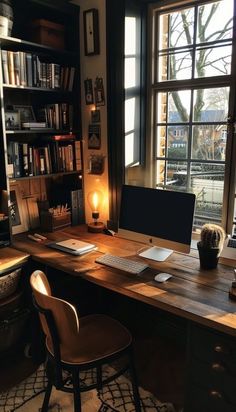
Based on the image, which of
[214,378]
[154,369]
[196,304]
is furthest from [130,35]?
[154,369]

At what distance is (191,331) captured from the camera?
1385 millimetres

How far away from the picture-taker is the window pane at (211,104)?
2.06 meters

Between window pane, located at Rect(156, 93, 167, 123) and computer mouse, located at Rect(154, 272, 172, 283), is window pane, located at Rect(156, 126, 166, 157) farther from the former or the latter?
computer mouse, located at Rect(154, 272, 172, 283)

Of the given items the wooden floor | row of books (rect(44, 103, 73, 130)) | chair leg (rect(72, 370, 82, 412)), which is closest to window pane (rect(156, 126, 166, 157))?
row of books (rect(44, 103, 73, 130))

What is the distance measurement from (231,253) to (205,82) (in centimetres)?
107

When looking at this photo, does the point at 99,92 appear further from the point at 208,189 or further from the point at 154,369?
the point at 154,369

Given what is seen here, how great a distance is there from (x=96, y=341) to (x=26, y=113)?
5.18ft

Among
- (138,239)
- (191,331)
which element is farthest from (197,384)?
(138,239)

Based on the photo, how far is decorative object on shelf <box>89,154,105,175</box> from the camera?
2.47 meters

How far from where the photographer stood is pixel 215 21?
2.03m

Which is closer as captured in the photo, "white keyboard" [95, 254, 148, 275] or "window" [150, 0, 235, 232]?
"white keyboard" [95, 254, 148, 275]

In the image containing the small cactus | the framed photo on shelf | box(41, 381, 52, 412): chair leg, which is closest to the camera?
box(41, 381, 52, 412): chair leg

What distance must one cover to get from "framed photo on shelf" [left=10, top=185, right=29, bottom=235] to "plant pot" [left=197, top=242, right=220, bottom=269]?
4.24 feet

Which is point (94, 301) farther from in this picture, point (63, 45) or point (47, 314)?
point (63, 45)
